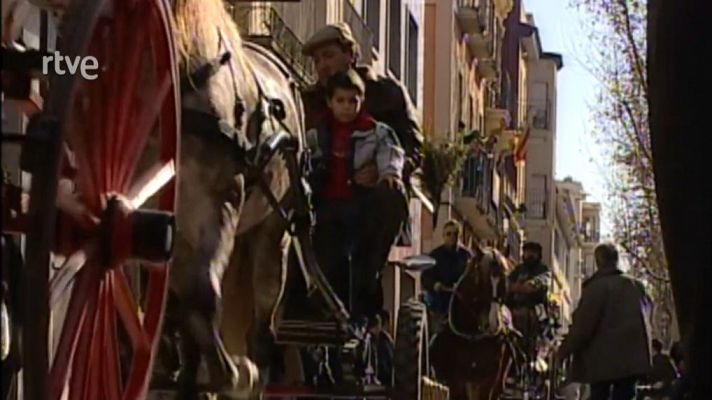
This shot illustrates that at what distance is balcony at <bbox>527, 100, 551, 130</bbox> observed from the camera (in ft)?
325

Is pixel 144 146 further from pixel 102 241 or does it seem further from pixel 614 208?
pixel 614 208

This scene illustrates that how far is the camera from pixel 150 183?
4953mm

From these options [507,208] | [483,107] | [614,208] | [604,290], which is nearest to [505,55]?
[507,208]

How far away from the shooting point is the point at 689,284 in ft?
12.4

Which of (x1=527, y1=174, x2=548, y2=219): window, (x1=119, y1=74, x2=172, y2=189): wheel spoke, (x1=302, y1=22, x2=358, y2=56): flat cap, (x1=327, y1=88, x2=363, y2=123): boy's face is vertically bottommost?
(x1=119, y1=74, x2=172, y2=189): wheel spoke

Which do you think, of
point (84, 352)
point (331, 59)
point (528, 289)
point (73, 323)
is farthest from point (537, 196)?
point (73, 323)

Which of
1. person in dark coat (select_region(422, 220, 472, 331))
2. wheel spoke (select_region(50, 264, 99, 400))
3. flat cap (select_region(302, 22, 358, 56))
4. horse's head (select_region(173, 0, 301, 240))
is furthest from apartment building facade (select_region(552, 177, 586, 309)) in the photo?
wheel spoke (select_region(50, 264, 99, 400))

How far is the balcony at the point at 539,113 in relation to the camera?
9912 cm

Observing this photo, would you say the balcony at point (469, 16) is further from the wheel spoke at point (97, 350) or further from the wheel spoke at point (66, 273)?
the wheel spoke at point (66, 273)

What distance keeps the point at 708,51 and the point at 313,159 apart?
20.5ft

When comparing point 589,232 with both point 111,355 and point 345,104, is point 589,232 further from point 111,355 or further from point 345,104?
point 111,355

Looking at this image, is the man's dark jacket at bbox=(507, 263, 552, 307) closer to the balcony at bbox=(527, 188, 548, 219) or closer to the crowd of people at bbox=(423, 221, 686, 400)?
the crowd of people at bbox=(423, 221, 686, 400)

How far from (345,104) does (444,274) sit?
20.9ft

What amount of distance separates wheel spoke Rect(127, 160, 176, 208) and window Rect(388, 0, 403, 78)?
29.0 m
